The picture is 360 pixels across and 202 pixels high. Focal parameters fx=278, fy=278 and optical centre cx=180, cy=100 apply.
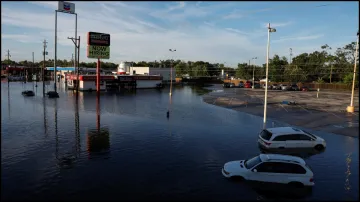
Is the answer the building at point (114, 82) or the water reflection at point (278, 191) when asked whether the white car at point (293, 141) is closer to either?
the water reflection at point (278, 191)

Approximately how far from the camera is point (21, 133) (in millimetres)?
27250

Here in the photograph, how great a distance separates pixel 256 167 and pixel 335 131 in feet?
56.7

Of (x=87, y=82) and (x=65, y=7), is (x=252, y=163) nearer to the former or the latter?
(x=87, y=82)

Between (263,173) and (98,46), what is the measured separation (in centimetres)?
6003

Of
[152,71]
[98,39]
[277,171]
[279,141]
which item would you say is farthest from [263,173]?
[152,71]

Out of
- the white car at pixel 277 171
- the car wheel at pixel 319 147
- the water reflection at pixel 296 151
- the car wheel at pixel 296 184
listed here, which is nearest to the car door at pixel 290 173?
the white car at pixel 277 171

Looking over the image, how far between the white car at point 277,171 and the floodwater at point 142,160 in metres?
0.54

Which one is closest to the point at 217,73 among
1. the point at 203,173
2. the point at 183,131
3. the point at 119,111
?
the point at 119,111

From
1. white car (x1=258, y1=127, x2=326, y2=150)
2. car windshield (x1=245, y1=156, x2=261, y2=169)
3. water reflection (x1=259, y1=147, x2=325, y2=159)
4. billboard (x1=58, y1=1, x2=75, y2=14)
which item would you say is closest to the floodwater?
water reflection (x1=259, y1=147, x2=325, y2=159)

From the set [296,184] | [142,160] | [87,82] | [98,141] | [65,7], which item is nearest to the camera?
[296,184]

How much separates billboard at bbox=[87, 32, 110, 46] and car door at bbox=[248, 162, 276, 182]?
193 feet

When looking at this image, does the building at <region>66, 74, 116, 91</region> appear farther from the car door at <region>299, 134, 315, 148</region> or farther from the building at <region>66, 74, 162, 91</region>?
the car door at <region>299, 134, 315, 148</region>

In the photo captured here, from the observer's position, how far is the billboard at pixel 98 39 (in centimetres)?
6631

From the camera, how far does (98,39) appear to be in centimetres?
6775
